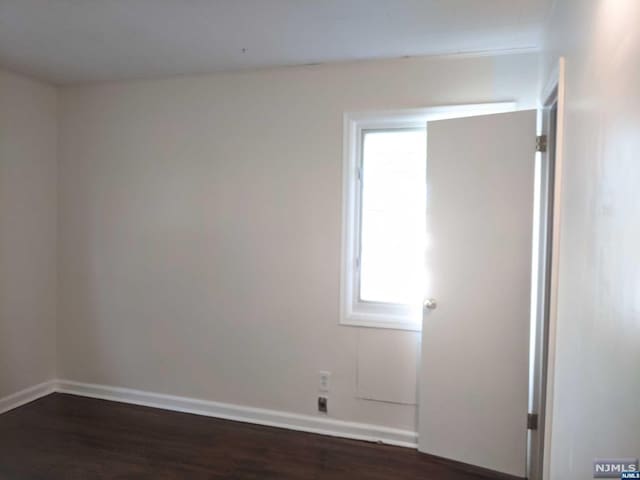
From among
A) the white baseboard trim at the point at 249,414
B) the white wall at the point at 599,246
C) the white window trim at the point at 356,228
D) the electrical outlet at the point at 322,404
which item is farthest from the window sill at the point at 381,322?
the white wall at the point at 599,246

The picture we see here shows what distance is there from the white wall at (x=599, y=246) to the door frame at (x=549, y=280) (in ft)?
0.26

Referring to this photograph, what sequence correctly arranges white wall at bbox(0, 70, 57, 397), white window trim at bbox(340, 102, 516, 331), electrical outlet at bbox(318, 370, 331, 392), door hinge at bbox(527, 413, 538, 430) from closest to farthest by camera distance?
door hinge at bbox(527, 413, 538, 430)
white window trim at bbox(340, 102, 516, 331)
electrical outlet at bbox(318, 370, 331, 392)
white wall at bbox(0, 70, 57, 397)

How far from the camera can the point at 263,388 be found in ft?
9.95

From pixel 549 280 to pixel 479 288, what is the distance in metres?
0.41

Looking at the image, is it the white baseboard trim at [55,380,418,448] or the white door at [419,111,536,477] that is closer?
the white door at [419,111,536,477]

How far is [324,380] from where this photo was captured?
9.52 feet

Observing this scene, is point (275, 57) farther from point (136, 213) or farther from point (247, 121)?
point (136, 213)

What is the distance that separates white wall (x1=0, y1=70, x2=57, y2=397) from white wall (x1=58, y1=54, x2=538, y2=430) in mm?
102

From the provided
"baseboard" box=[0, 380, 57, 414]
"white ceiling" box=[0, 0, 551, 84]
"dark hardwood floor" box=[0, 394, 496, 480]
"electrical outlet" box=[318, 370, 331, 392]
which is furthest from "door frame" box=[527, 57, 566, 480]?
"baseboard" box=[0, 380, 57, 414]

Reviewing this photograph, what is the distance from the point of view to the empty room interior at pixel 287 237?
7.38ft

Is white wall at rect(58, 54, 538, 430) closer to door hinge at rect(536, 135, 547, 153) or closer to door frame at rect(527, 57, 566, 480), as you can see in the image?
door hinge at rect(536, 135, 547, 153)

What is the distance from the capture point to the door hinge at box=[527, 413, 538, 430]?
7.75 feet

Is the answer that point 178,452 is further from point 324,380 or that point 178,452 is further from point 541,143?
point 541,143

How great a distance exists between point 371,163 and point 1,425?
3.04 meters
